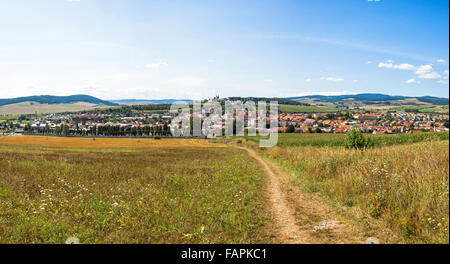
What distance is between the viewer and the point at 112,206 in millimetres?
6934

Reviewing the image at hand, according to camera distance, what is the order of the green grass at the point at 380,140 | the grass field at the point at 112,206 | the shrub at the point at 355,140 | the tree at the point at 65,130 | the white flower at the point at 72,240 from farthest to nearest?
the green grass at the point at 380,140 < the shrub at the point at 355,140 < the tree at the point at 65,130 < the grass field at the point at 112,206 < the white flower at the point at 72,240

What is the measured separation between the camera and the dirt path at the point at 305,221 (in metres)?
5.16

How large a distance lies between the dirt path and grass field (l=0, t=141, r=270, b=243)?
1.58 ft

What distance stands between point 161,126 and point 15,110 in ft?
184

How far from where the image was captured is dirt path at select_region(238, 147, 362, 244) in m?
5.16

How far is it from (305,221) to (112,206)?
17.7 ft

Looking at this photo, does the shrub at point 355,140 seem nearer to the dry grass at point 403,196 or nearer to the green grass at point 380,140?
the green grass at point 380,140

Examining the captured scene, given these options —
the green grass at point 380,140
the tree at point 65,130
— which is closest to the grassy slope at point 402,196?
the green grass at point 380,140

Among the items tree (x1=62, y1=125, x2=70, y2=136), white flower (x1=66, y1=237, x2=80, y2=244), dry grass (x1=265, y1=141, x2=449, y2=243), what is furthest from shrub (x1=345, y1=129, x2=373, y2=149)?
white flower (x1=66, y1=237, x2=80, y2=244)

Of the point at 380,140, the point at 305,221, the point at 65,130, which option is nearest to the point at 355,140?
the point at 380,140

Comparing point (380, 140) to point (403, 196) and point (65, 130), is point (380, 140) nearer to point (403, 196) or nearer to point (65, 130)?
point (403, 196)

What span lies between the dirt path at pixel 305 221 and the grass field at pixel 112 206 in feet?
1.58

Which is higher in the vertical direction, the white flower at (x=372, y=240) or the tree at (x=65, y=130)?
the tree at (x=65, y=130)
